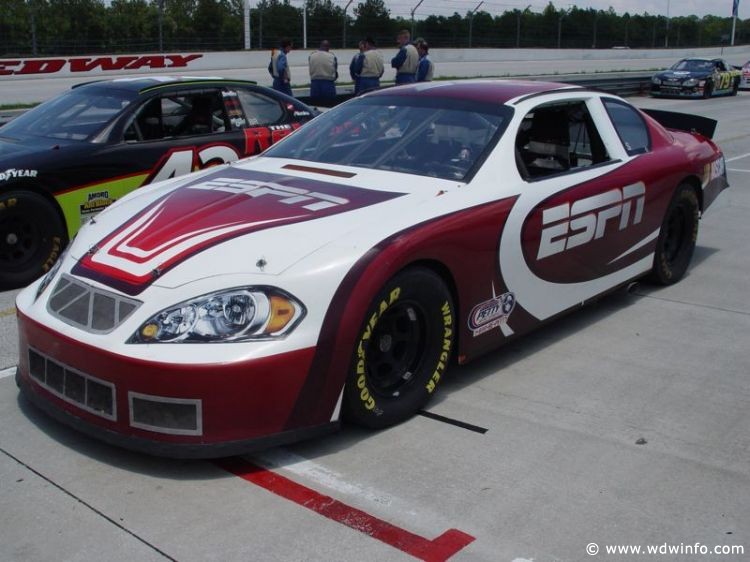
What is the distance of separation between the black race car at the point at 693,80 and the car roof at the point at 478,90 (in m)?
23.1

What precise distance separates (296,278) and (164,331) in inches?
22.0

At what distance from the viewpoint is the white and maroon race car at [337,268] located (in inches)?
137

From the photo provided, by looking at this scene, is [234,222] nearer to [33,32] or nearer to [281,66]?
[281,66]

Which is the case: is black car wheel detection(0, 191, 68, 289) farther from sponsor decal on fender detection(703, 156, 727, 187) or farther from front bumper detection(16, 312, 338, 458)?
sponsor decal on fender detection(703, 156, 727, 187)

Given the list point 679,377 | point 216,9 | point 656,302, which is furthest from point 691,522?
point 216,9

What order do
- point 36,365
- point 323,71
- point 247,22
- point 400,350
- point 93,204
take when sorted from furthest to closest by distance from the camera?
point 247,22 < point 323,71 < point 93,204 < point 400,350 < point 36,365

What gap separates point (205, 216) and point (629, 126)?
10.6 ft

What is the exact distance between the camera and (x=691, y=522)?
133 inches

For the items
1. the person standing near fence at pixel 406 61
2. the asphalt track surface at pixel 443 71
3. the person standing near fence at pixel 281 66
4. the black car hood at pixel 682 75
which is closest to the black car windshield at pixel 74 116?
Result: the person standing near fence at pixel 281 66

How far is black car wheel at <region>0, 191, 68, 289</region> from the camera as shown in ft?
20.5

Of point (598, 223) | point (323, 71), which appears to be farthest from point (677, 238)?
point (323, 71)

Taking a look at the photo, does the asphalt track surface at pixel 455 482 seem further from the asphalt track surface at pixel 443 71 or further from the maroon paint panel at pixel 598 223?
the asphalt track surface at pixel 443 71

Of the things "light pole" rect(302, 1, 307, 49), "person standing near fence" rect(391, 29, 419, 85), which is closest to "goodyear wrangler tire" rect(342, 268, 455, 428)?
"person standing near fence" rect(391, 29, 419, 85)

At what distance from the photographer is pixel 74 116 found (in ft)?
23.2
